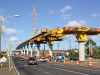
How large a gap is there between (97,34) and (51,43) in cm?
2807

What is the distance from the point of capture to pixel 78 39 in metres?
45.1

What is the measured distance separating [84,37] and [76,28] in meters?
3.90

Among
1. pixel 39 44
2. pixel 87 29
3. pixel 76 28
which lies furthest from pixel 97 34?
pixel 39 44

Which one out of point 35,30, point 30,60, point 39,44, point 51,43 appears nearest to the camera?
point 30,60

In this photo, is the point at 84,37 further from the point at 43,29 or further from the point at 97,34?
the point at 43,29

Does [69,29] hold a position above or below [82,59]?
above

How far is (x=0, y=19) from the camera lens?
2430cm

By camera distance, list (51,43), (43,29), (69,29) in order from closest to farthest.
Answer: (69,29) < (43,29) < (51,43)

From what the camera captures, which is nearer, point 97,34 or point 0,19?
point 0,19

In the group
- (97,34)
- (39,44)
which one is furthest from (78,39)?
(39,44)

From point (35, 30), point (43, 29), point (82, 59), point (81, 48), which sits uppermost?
point (35, 30)

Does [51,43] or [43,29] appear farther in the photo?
[51,43]

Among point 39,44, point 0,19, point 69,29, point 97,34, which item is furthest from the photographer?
point 39,44

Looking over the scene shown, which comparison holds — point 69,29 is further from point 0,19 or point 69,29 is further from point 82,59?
point 0,19
